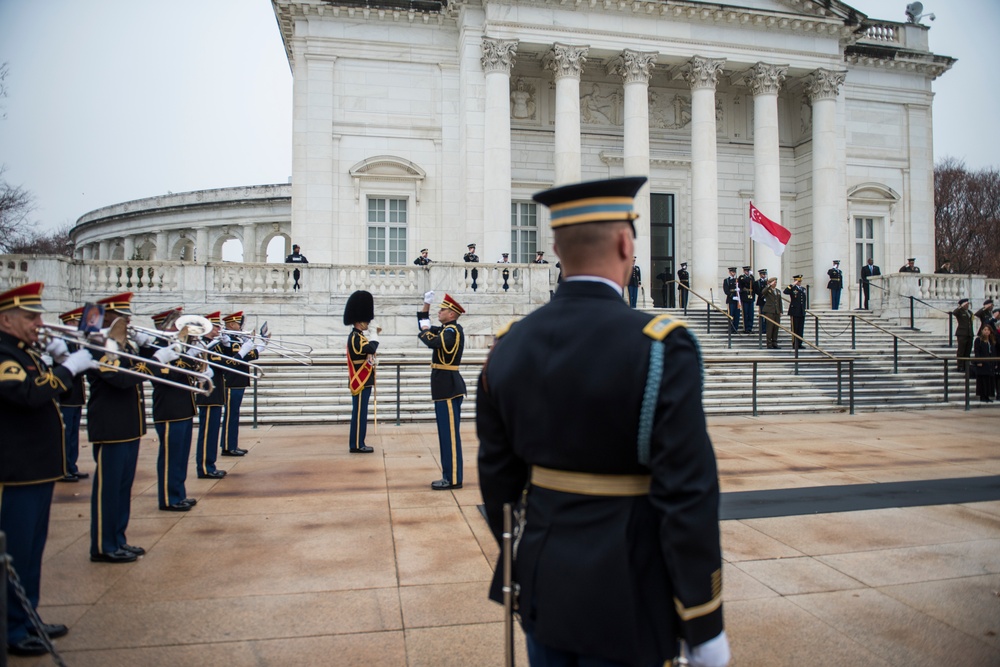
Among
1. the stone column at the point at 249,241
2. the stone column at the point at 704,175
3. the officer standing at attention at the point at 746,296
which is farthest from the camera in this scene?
the stone column at the point at 249,241

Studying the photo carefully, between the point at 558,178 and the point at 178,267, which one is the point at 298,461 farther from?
the point at 558,178

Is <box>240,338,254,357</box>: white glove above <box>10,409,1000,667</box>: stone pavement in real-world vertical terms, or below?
above

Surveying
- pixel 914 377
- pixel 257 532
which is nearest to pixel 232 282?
pixel 257 532

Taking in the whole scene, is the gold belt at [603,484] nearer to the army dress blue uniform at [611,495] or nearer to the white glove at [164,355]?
the army dress blue uniform at [611,495]

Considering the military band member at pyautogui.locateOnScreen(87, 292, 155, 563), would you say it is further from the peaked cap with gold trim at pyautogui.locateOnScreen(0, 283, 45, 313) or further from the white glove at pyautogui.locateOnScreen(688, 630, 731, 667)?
the white glove at pyautogui.locateOnScreen(688, 630, 731, 667)

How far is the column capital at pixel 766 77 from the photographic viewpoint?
2822 centimetres

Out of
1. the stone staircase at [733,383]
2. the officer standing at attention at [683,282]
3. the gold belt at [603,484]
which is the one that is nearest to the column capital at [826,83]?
the officer standing at attention at [683,282]

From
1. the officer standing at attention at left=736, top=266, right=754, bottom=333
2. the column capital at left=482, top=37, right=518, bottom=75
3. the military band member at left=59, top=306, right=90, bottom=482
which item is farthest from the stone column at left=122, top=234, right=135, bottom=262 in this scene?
the military band member at left=59, top=306, right=90, bottom=482

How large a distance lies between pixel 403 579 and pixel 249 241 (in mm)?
47646

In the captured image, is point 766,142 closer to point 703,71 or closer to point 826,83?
point 826,83

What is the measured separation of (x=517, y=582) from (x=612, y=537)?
1.76ft

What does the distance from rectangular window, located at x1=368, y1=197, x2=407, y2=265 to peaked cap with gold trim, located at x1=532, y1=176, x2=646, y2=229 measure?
25402 mm

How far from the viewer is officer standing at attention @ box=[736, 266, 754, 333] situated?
73.5 feet

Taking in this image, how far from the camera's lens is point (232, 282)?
21000mm
